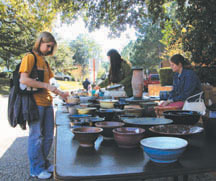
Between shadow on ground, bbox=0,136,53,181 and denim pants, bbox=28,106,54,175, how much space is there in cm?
29

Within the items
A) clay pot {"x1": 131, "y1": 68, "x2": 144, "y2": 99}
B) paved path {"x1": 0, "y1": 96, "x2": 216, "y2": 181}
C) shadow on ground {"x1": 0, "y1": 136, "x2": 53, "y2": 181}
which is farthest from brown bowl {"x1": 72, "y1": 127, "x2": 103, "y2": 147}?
clay pot {"x1": 131, "y1": 68, "x2": 144, "y2": 99}

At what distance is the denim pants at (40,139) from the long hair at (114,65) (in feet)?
7.19

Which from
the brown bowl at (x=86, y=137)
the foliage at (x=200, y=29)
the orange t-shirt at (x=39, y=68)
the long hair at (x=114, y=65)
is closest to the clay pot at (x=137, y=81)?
the long hair at (x=114, y=65)

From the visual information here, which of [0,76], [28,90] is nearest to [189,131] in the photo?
[28,90]

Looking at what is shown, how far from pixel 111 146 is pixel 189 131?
0.49 meters

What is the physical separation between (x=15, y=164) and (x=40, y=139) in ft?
4.04

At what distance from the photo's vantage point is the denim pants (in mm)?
3090

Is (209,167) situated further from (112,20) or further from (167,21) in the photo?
(112,20)

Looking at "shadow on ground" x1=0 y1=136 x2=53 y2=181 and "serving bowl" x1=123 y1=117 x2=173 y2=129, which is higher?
"serving bowl" x1=123 y1=117 x2=173 y2=129

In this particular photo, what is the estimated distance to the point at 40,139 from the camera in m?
3.10

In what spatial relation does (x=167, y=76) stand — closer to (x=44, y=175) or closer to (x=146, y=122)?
(x=44, y=175)

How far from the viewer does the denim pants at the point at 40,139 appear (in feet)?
10.1

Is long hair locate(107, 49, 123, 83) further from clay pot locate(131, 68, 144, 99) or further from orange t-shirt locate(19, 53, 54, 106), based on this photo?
orange t-shirt locate(19, 53, 54, 106)

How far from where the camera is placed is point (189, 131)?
156 cm
